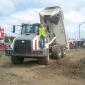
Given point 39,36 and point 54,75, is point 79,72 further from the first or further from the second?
point 39,36

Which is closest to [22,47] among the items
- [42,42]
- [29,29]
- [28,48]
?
[28,48]

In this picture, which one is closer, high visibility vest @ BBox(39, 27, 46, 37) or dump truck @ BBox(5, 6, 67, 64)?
dump truck @ BBox(5, 6, 67, 64)

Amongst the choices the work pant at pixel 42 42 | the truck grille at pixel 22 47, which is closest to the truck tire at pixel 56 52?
the work pant at pixel 42 42

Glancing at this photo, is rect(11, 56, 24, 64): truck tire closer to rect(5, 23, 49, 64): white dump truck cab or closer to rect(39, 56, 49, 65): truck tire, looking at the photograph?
rect(5, 23, 49, 64): white dump truck cab

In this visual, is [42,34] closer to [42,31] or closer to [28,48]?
[42,31]

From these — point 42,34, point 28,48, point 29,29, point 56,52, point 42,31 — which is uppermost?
point 29,29

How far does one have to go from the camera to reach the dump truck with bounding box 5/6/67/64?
21.6 m

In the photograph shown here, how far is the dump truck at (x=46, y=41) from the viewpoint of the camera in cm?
2159

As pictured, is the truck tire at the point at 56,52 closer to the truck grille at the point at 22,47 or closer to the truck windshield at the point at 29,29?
the truck windshield at the point at 29,29

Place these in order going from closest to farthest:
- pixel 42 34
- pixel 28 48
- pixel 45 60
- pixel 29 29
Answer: pixel 28 48
pixel 45 60
pixel 42 34
pixel 29 29

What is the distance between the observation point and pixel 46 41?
23344 millimetres

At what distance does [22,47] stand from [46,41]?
231cm

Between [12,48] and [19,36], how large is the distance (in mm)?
1081


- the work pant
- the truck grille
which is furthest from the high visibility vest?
the truck grille
